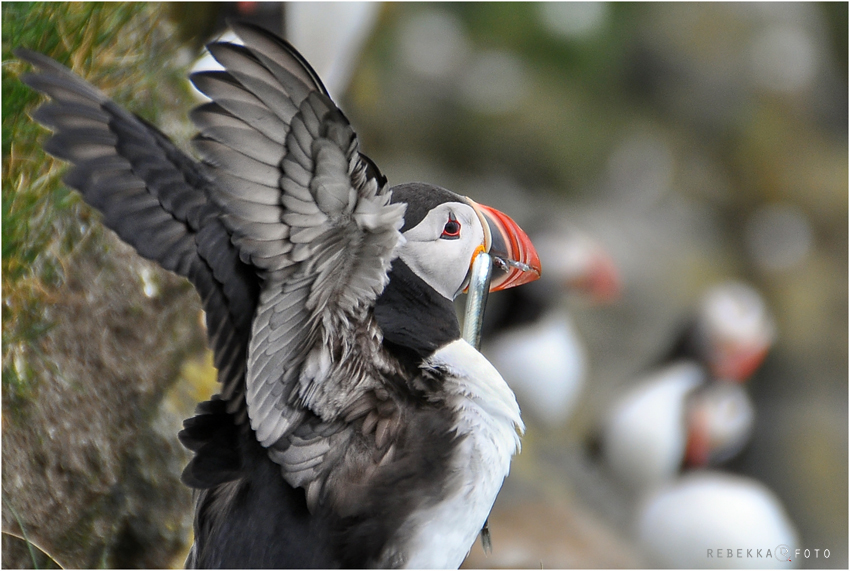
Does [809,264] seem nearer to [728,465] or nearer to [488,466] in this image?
[728,465]

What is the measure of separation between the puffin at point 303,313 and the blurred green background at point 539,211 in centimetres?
37

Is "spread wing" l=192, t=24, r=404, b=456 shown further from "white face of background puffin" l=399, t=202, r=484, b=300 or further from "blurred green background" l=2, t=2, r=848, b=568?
"blurred green background" l=2, t=2, r=848, b=568

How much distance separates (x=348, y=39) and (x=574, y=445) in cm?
170

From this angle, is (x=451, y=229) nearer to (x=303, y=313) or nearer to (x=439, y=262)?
(x=439, y=262)

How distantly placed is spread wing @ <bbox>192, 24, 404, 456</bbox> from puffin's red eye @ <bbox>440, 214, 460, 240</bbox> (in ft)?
0.51

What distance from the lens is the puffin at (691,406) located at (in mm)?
2939

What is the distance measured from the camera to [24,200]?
114 cm

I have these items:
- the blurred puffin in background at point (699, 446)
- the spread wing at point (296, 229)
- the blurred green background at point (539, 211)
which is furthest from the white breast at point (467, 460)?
the blurred puffin in background at point (699, 446)

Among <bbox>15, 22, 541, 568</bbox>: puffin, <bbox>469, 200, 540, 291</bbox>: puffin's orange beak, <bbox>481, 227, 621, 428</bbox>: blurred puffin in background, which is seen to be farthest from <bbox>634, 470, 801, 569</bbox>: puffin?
<bbox>15, 22, 541, 568</bbox>: puffin

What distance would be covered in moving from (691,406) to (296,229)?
8.49 ft

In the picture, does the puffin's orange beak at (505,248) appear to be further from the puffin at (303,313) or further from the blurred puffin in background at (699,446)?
the blurred puffin in background at (699,446)

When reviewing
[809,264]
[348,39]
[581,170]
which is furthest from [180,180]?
[809,264]

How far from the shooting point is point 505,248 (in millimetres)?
984

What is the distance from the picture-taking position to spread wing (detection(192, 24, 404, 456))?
68cm
